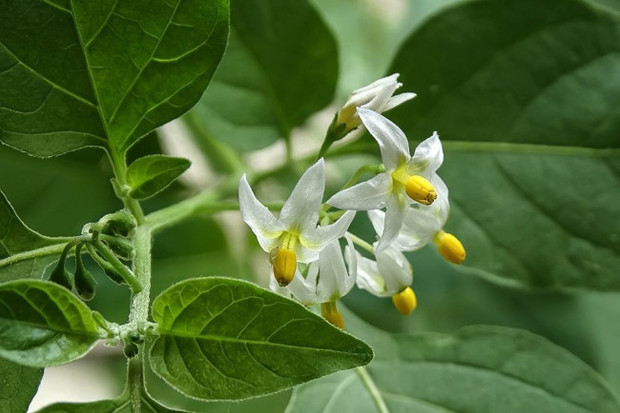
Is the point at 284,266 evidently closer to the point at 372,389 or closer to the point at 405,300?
the point at 405,300

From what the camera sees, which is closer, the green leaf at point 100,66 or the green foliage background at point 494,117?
the green leaf at point 100,66

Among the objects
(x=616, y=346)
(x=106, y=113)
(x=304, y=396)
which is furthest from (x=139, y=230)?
(x=616, y=346)

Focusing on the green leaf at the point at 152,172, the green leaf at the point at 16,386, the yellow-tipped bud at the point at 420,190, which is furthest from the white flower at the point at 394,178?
the green leaf at the point at 16,386

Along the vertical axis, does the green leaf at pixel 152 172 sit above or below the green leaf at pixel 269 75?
above

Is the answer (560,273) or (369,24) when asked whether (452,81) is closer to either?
(560,273)

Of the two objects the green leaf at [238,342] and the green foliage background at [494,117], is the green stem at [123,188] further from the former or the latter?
the green foliage background at [494,117]

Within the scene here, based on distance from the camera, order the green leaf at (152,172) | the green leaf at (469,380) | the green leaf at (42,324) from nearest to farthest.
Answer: the green leaf at (42,324)
the green leaf at (152,172)
the green leaf at (469,380)
